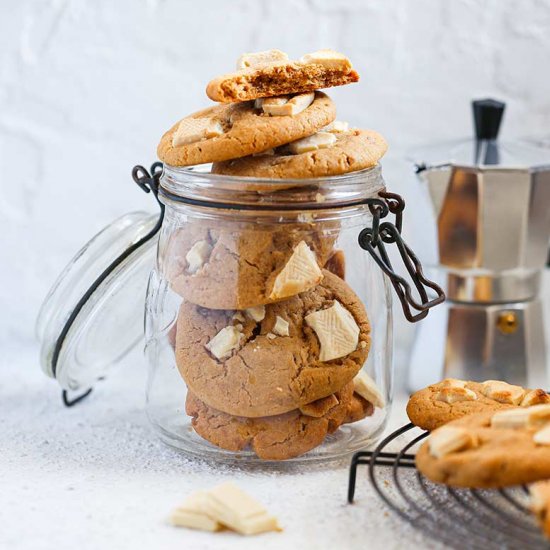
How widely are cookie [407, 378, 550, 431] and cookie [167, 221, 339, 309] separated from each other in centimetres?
18

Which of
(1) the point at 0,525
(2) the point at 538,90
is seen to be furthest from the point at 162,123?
(1) the point at 0,525


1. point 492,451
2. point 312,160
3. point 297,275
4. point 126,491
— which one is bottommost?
point 126,491

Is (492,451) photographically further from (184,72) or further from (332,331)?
(184,72)

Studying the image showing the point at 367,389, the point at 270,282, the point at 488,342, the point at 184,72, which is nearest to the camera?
the point at 270,282

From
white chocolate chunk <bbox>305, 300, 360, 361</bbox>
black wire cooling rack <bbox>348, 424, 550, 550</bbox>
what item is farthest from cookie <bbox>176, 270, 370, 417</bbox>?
black wire cooling rack <bbox>348, 424, 550, 550</bbox>

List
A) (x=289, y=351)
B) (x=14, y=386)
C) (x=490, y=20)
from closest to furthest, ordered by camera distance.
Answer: (x=289, y=351) < (x=14, y=386) < (x=490, y=20)

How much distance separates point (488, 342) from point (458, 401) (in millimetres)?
312

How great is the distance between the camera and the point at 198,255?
1004mm

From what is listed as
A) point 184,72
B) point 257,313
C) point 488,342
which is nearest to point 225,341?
point 257,313

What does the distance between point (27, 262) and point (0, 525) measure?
0.80 meters

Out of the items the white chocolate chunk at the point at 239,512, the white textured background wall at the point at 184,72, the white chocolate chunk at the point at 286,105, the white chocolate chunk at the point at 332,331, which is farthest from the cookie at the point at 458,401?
the white textured background wall at the point at 184,72

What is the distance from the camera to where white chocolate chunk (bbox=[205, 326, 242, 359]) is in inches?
39.0

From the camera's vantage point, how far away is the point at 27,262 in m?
1.64

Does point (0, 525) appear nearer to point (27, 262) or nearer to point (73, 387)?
point (73, 387)
